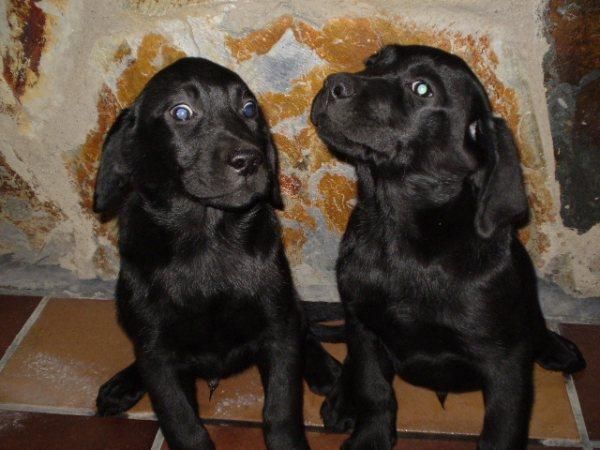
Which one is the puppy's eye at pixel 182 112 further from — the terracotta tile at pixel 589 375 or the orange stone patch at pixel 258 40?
the terracotta tile at pixel 589 375

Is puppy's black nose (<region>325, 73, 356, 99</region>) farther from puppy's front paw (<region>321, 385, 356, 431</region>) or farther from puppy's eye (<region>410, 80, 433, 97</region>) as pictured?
puppy's front paw (<region>321, 385, 356, 431</region>)

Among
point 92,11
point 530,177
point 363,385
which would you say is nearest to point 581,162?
point 530,177

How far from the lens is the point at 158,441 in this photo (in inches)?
83.1

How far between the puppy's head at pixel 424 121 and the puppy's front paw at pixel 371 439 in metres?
0.68

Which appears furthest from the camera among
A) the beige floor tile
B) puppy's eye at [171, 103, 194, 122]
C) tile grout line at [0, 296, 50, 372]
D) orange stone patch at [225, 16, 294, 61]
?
tile grout line at [0, 296, 50, 372]

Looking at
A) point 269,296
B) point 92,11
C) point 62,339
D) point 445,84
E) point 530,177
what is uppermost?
point 92,11

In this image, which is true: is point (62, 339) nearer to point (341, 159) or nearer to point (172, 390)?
point (172, 390)

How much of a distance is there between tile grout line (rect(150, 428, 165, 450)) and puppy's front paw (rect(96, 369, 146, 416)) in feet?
0.46

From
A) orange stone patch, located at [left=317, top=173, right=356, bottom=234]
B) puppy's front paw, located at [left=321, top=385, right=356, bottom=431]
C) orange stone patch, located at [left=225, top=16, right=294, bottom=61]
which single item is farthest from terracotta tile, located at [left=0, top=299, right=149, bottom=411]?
orange stone patch, located at [left=225, top=16, right=294, bottom=61]

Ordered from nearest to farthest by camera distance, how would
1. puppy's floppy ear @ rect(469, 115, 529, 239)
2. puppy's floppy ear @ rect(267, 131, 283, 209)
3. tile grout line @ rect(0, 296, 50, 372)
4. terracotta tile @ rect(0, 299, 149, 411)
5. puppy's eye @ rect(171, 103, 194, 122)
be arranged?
1. puppy's floppy ear @ rect(469, 115, 529, 239)
2. puppy's eye @ rect(171, 103, 194, 122)
3. puppy's floppy ear @ rect(267, 131, 283, 209)
4. terracotta tile @ rect(0, 299, 149, 411)
5. tile grout line @ rect(0, 296, 50, 372)

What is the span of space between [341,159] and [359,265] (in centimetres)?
47

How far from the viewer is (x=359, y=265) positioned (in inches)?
74.0

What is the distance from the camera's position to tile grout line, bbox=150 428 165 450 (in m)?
2.09

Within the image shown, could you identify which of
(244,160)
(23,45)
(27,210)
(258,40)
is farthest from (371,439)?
(23,45)
